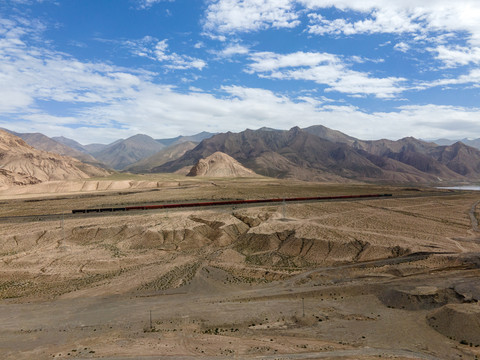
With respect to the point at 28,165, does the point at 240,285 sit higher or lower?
lower

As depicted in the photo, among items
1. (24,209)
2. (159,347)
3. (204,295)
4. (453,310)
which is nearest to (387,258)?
(453,310)

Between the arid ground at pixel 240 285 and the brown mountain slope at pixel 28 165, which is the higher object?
the brown mountain slope at pixel 28 165

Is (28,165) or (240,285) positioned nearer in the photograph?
(240,285)

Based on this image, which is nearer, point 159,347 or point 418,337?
point 159,347

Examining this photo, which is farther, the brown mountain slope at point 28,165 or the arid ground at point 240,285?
the brown mountain slope at point 28,165

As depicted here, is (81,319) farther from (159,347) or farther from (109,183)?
(109,183)
